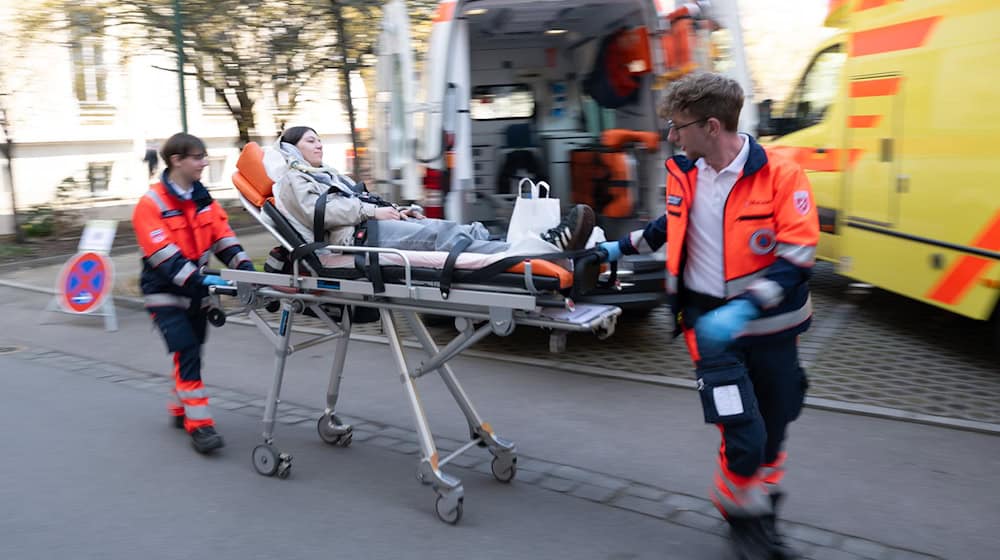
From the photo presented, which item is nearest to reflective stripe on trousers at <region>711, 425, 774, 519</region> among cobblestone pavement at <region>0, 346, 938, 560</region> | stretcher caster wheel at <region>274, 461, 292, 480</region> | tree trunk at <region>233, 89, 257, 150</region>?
cobblestone pavement at <region>0, 346, 938, 560</region>

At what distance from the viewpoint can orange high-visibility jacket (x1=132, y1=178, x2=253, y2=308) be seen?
504 cm

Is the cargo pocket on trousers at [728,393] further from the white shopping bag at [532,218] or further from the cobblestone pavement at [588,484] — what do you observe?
the white shopping bag at [532,218]

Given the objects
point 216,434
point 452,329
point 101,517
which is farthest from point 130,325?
point 101,517

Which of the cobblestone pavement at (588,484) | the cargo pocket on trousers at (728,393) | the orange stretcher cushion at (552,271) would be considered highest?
the orange stretcher cushion at (552,271)

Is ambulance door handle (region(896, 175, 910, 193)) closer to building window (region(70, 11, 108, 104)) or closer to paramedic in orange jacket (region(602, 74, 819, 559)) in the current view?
paramedic in orange jacket (region(602, 74, 819, 559))

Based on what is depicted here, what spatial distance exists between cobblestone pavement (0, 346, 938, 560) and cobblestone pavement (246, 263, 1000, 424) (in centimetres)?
123

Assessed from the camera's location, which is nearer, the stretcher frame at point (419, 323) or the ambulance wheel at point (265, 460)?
the stretcher frame at point (419, 323)

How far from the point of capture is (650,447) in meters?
5.17

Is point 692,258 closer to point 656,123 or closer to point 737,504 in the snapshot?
point 737,504

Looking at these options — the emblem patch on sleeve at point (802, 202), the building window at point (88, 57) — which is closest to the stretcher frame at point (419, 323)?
the emblem patch on sleeve at point (802, 202)

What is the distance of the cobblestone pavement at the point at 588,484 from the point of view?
3.89m

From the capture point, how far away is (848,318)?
8.52 m

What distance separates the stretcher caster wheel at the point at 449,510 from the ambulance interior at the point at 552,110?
4.52 metres

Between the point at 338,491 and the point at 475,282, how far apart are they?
1437 mm
